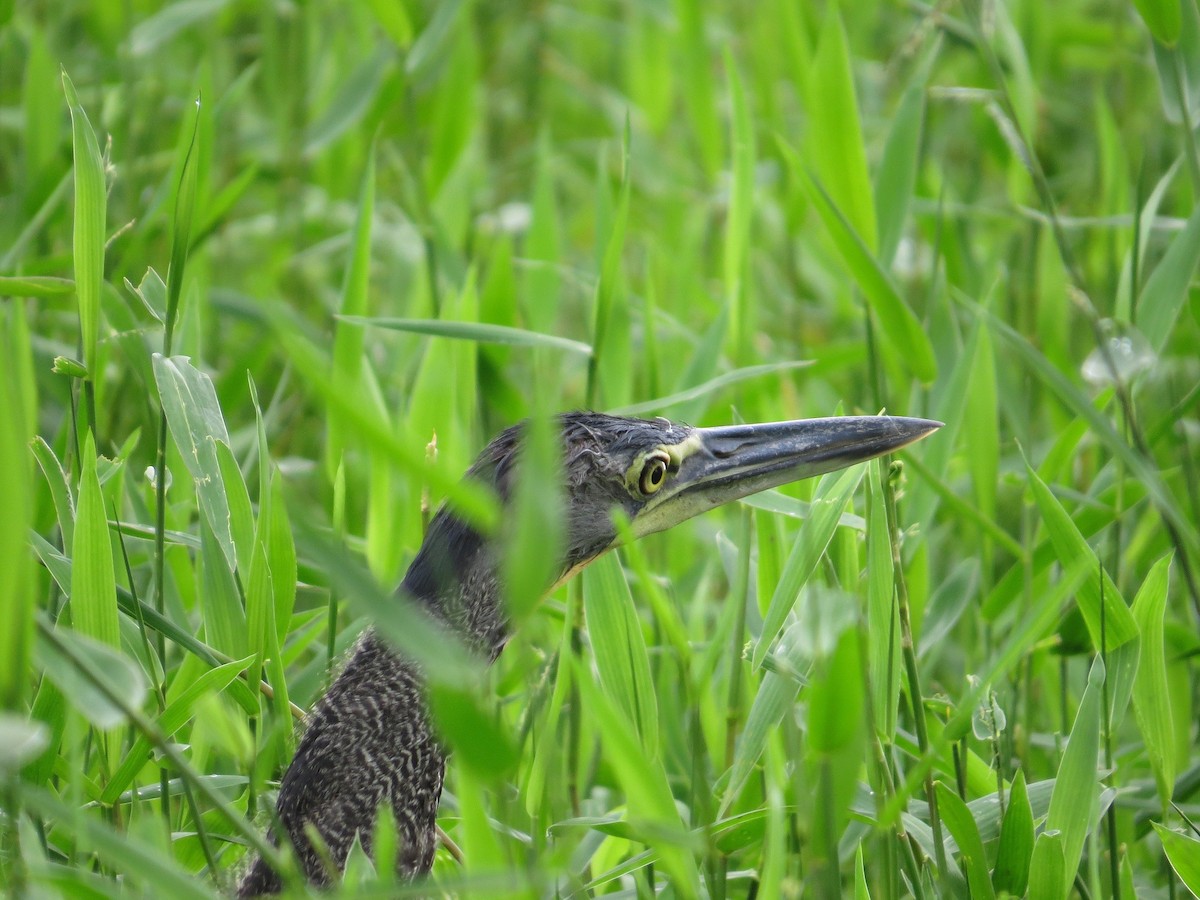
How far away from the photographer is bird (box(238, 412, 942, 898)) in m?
1.90

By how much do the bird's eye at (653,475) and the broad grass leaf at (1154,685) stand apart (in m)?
0.75

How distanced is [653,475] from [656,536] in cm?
83

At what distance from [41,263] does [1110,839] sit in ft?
7.13

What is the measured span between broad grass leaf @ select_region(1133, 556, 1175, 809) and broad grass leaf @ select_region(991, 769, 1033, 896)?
0.85ft

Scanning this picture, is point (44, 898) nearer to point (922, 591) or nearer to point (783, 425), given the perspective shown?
point (783, 425)

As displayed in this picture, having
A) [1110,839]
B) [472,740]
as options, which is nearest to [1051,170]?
[1110,839]

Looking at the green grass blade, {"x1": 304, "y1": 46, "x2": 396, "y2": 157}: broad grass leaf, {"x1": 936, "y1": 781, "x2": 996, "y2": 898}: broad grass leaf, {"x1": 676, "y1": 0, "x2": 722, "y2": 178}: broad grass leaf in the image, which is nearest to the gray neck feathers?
{"x1": 936, "y1": 781, "x2": 996, "y2": 898}: broad grass leaf

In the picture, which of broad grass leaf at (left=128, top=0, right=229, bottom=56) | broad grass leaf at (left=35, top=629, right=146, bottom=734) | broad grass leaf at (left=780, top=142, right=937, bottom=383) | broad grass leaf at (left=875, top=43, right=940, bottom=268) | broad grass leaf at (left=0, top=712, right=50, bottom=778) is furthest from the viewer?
broad grass leaf at (left=128, top=0, right=229, bottom=56)

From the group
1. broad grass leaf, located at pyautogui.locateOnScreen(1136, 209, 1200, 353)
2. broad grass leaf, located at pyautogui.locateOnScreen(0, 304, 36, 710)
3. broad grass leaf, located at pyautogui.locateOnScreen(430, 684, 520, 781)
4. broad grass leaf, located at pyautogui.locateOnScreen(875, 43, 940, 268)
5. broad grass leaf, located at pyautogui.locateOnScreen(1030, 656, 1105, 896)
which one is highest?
broad grass leaf, located at pyautogui.locateOnScreen(875, 43, 940, 268)

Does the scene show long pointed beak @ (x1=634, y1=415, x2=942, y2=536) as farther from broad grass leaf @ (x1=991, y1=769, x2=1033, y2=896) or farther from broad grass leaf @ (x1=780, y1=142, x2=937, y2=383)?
broad grass leaf @ (x1=991, y1=769, x2=1033, y2=896)

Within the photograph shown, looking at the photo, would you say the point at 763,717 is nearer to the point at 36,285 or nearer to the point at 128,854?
the point at 128,854

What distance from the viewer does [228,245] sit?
426 centimetres

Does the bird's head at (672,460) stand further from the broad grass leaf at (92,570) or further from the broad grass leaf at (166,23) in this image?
the broad grass leaf at (166,23)

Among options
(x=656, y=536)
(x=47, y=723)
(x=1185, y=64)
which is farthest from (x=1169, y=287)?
(x=47, y=723)
